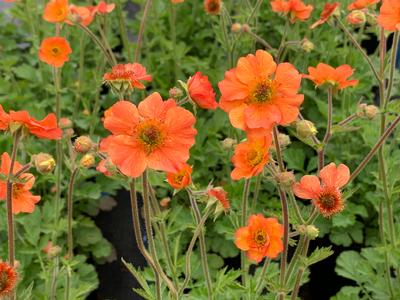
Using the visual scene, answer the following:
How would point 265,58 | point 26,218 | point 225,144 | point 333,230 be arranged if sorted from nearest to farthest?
point 265,58, point 225,144, point 26,218, point 333,230

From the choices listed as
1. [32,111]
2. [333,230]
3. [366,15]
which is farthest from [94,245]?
[366,15]

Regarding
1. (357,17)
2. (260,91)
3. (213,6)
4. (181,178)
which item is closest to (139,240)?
(181,178)

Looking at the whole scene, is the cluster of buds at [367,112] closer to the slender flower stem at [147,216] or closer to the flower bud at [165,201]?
the slender flower stem at [147,216]

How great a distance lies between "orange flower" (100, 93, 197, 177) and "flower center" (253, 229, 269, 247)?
0.29 metres

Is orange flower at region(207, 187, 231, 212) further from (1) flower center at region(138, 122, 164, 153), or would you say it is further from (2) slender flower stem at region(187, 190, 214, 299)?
(1) flower center at region(138, 122, 164, 153)

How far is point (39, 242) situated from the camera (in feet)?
7.29

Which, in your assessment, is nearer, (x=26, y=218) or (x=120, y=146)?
(x=120, y=146)

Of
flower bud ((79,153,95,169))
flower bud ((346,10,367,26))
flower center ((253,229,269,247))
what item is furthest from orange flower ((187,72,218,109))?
flower bud ((346,10,367,26))

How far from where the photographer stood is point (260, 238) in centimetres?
132

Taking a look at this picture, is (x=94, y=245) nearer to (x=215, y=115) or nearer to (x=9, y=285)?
(x=215, y=115)

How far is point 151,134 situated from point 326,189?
0.39m

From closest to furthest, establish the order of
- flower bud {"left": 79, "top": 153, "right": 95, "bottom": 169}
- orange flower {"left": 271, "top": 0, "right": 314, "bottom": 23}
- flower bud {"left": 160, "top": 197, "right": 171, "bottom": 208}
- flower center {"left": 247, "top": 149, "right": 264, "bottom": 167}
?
flower center {"left": 247, "top": 149, "right": 264, "bottom": 167}
flower bud {"left": 79, "top": 153, "right": 95, "bottom": 169}
orange flower {"left": 271, "top": 0, "right": 314, "bottom": 23}
flower bud {"left": 160, "top": 197, "right": 171, "bottom": 208}

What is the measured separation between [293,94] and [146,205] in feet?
1.27

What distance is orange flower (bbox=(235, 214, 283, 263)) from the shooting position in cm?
128
